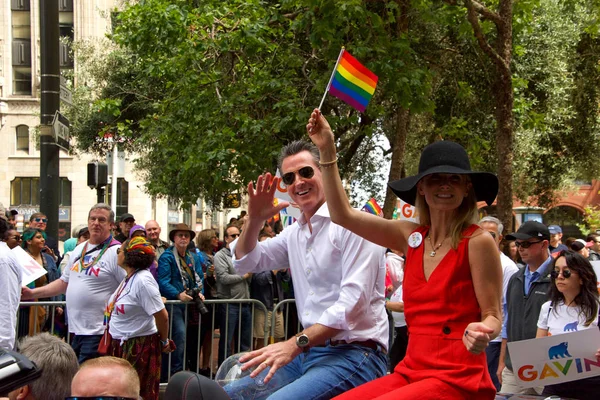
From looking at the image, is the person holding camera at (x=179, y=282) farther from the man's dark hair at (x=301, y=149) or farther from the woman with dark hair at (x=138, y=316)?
the man's dark hair at (x=301, y=149)

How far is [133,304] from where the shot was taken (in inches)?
303

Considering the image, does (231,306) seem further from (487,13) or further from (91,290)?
(487,13)

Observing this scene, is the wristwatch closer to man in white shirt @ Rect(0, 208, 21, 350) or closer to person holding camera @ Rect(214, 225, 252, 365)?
man in white shirt @ Rect(0, 208, 21, 350)

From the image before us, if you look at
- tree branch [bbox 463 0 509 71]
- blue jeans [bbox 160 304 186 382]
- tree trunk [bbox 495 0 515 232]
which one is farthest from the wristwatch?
tree branch [bbox 463 0 509 71]

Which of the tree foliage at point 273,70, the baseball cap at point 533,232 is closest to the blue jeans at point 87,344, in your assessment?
the baseball cap at point 533,232

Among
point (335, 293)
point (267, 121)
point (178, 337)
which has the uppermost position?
point (267, 121)

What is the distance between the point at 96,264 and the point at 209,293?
3.95 meters

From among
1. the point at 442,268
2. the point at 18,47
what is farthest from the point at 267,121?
the point at 18,47

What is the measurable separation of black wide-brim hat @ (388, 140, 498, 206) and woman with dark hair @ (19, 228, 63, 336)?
22.4 ft

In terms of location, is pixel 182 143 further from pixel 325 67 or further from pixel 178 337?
pixel 178 337

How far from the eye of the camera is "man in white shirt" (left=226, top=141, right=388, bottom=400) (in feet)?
11.8

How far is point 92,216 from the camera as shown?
8.08 meters

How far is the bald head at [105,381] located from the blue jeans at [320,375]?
0.69 metres

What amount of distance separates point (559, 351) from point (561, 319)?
1450mm
